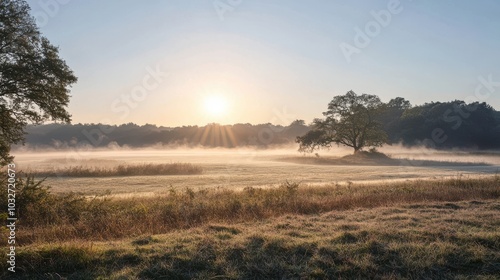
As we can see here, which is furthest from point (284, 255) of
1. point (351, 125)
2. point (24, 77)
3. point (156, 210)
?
point (351, 125)

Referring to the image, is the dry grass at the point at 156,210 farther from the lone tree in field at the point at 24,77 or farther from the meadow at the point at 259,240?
the lone tree in field at the point at 24,77

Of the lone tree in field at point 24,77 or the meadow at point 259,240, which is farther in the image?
the lone tree in field at point 24,77

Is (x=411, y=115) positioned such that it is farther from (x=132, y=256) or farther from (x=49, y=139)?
(x=49, y=139)

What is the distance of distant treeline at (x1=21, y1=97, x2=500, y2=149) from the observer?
11444 centimetres

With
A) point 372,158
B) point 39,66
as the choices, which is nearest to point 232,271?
point 39,66

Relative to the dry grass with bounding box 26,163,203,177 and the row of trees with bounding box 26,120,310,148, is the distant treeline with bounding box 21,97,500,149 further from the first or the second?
the dry grass with bounding box 26,163,203,177

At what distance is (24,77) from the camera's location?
18.7 metres

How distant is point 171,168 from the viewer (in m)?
47.0

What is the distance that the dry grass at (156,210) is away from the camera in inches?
519

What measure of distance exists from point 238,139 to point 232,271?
167 m

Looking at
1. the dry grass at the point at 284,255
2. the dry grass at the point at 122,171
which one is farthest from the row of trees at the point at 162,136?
the dry grass at the point at 284,255

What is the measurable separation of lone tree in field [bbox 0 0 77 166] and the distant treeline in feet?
219

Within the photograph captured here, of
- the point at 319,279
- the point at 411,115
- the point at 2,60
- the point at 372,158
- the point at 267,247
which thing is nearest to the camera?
the point at 319,279

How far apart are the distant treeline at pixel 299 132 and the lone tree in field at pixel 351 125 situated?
342cm
